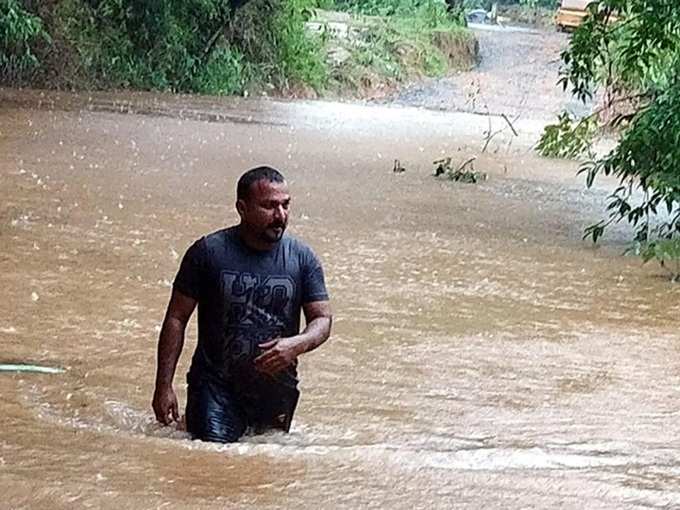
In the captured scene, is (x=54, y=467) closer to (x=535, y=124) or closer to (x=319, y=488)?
(x=319, y=488)

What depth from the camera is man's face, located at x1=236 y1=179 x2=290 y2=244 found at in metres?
5.40

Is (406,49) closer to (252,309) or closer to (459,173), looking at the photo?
(459,173)

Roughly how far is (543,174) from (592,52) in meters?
6.43

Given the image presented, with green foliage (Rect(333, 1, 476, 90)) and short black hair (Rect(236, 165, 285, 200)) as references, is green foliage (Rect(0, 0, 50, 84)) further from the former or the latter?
short black hair (Rect(236, 165, 285, 200))

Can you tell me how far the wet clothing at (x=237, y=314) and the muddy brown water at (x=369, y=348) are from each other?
6.5 inches

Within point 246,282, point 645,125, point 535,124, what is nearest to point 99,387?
point 246,282

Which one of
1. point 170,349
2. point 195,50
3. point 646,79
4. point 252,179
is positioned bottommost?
point 195,50

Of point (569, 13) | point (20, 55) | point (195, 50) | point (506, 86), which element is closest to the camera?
point (20, 55)

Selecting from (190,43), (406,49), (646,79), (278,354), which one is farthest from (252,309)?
(406,49)

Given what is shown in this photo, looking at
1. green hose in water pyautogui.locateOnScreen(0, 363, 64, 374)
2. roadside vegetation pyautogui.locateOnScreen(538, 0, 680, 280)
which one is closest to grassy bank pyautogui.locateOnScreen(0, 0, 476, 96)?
roadside vegetation pyautogui.locateOnScreen(538, 0, 680, 280)

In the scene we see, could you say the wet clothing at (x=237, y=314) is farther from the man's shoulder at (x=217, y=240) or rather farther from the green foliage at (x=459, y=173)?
the green foliage at (x=459, y=173)

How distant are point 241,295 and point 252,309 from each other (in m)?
0.07

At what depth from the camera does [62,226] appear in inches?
430

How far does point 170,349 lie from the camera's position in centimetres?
552
